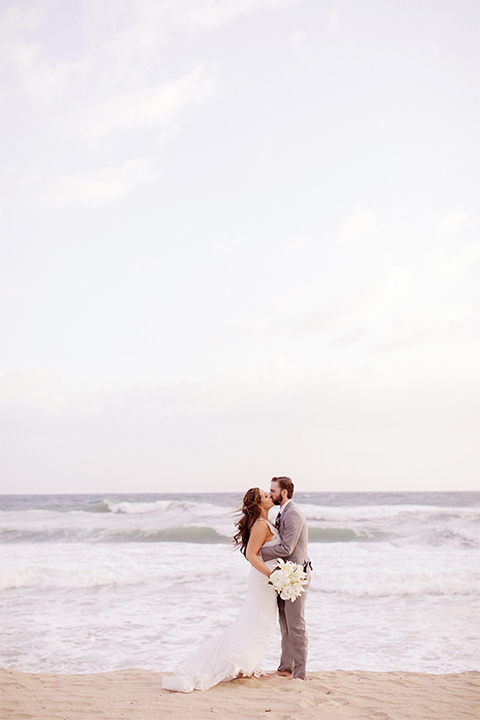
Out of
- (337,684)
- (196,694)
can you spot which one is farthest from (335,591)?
(196,694)

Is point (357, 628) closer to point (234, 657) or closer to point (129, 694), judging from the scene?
point (234, 657)

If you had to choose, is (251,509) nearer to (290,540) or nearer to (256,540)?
(256,540)

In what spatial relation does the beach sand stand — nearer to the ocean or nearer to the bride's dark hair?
the ocean

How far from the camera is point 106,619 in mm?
8453

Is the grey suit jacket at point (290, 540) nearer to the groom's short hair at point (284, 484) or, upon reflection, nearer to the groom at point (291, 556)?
the groom at point (291, 556)

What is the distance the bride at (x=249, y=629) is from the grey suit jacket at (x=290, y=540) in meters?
0.08

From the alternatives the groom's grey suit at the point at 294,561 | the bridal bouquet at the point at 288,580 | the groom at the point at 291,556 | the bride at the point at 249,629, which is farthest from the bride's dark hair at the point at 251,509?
the bridal bouquet at the point at 288,580

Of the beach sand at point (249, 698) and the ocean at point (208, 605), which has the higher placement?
the beach sand at point (249, 698)

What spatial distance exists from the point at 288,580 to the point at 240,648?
2.87 ft

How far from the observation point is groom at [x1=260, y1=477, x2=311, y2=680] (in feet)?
17.7

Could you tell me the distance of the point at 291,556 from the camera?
5512 millimetres

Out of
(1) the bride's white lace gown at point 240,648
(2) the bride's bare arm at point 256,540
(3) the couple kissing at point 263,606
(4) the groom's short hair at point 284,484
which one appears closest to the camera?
(1) the bride's white lace gown at point 240,648

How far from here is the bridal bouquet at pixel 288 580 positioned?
5.10 m

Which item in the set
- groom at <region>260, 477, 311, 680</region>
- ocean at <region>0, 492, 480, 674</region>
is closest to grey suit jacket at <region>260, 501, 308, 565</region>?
groom at <region>260, 477, 311, 680</region>
